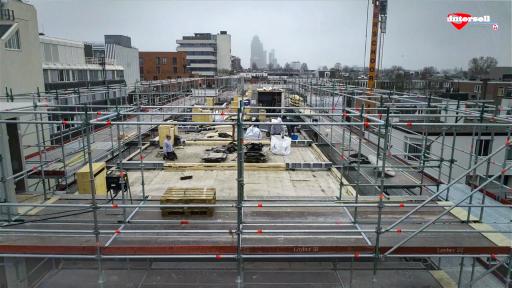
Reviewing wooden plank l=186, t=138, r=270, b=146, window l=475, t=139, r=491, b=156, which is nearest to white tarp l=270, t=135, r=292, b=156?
wooden plank l=186, t=138, r=270, b=146

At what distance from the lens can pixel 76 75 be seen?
34.3m

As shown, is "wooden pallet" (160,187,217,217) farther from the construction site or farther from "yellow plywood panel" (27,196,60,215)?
"yellow plywood panel" (27,196,60,215)

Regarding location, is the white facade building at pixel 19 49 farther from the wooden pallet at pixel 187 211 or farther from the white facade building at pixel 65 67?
the wooden pallet at pixel 187 211

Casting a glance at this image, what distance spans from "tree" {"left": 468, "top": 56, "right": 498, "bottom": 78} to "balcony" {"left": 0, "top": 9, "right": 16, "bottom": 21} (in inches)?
2676

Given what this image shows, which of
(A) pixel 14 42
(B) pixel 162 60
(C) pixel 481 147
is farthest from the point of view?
(B) pixel 162 60

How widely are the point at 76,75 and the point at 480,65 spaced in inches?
2768

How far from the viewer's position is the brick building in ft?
276

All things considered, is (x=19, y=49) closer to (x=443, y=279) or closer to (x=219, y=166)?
(x=219, y=166)

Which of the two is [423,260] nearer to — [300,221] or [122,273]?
[300,221]

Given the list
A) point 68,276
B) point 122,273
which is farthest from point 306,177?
point 68,276

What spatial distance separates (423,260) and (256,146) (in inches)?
350

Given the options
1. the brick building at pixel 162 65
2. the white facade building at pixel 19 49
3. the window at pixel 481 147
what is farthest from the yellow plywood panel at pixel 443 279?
the brick building at pixel 162 65

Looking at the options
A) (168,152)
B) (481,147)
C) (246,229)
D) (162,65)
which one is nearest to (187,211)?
(246,229)

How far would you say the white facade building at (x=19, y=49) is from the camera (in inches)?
715
